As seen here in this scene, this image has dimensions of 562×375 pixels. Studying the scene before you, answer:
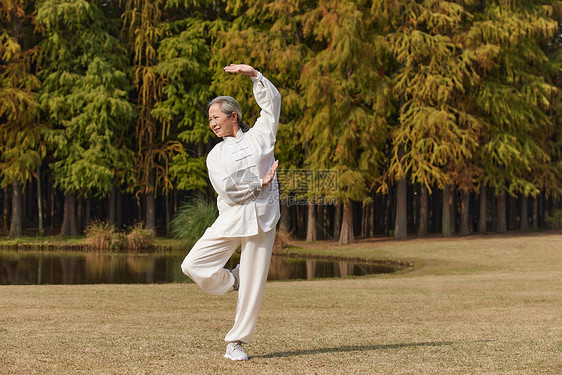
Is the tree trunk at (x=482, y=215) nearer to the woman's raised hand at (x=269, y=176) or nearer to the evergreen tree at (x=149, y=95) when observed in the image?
the evergreen tree at (x=149, y=95)

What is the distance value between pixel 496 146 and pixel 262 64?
9.93 meters

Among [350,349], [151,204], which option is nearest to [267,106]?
[350,349]

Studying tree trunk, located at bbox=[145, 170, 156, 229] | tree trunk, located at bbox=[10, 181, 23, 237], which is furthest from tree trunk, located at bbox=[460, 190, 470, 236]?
tree trunk, located at bbox=[10, 181, 23, 237]

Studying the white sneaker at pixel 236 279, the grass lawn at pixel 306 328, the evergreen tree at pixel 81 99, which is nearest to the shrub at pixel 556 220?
the grass lawn at pixel 306 328

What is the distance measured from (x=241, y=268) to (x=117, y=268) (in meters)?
13.5

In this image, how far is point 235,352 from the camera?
18.6 ft

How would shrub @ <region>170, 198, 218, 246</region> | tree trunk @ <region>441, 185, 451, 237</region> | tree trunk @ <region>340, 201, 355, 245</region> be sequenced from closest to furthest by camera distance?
shrub @ <region>170, 198, 218, 246</region>
tree trunk @ <region>340, 201, 355, 245</region>
tree trunk @ <region>441, 185, 451, 237</region>

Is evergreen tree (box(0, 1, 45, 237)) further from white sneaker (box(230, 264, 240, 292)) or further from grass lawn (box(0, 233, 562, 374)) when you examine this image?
white sneaker (box(230, 264, 240, 292))

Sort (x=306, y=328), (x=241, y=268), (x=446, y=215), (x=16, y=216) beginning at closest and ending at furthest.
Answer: (x=241, y=268) < (x=306, y=328) < (x=16, y=216) < (x=446, y=215)

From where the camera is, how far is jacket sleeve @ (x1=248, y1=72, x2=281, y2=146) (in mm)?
5812

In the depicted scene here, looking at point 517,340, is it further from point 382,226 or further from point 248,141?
point 382,226

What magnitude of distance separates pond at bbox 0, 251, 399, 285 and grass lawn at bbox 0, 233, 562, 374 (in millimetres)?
3325

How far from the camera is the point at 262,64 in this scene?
2709 centimetres

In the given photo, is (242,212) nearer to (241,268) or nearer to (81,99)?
(241,268)
